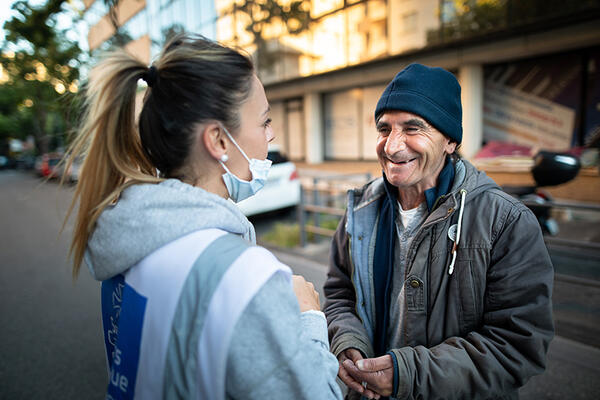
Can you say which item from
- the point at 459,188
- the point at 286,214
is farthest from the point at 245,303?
the point at 286,214

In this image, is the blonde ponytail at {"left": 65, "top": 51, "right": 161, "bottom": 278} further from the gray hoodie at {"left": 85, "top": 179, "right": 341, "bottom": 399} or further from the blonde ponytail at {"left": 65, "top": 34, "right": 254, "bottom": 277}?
the gray hoodie at {"left": 85, "top": 179, "right": 341, "bottom": 399}

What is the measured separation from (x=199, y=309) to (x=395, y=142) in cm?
120

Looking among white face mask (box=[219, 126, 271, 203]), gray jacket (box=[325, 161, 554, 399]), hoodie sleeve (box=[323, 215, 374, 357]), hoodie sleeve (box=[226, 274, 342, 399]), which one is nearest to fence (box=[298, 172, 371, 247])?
hoodie sleeve (box=[323, 215, 374, 357])

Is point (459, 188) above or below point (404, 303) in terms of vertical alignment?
above

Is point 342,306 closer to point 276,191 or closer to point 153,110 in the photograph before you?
point 153,110

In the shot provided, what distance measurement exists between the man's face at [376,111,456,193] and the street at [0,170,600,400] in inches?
54.1

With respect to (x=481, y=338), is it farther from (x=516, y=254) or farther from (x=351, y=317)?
(x=351, y=317)

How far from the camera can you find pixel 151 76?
1.17 metres

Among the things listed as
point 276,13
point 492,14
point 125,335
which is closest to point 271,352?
point 125,335

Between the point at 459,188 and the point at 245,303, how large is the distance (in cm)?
111

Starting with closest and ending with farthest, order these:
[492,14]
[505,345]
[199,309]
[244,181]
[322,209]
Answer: [199,309] → [244,181] → [505,345] → [322,209] → [492,14]

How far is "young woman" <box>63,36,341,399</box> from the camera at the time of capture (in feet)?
2.87

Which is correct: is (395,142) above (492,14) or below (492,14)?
below

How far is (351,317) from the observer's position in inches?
71.7
